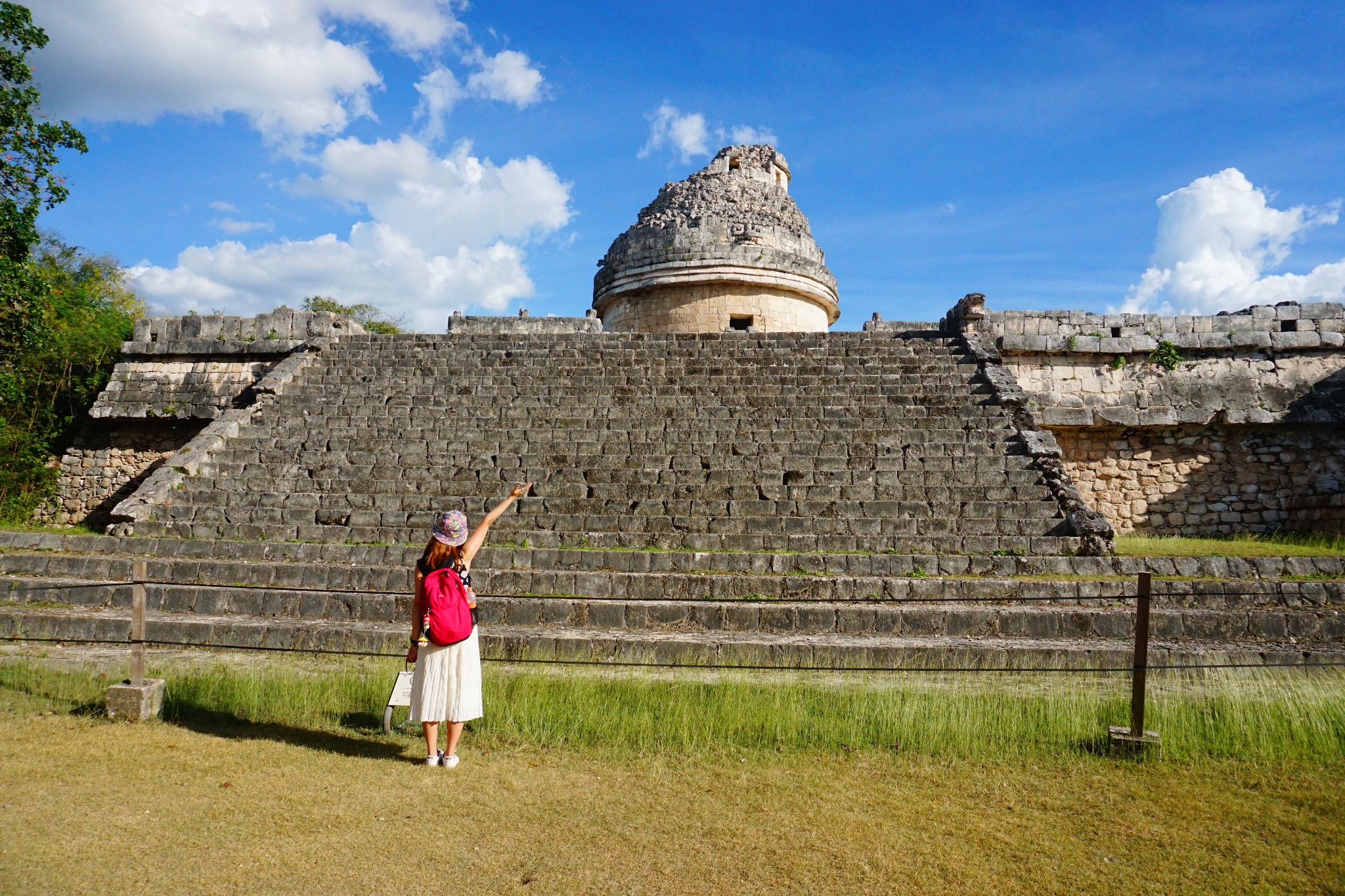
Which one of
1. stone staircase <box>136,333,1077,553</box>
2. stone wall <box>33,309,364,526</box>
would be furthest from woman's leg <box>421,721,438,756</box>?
stone wall <box>33,309,364,526</box>

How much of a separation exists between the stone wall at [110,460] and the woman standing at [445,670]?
410 inches

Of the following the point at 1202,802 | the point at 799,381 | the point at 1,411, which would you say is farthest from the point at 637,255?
the point at 1202,802

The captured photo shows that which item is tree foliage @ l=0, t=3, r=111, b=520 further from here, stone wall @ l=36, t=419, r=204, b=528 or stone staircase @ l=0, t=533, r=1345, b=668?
stone staircase @ l=0, t=533, r=1345, b=668

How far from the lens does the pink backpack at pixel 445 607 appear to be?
3998 mm

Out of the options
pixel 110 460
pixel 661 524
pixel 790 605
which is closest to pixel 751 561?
pixel 790 605

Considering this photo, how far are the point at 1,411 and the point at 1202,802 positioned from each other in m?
15.4

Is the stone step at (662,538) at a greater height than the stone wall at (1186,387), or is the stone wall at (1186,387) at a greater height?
the stone wall at (1186,387)

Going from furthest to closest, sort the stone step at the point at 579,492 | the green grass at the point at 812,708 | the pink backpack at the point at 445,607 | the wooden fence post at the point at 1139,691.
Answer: the stone step at the point at 579,492, the green grass at the point at 812,708, the wooden fence post at the point at 1139,691, the pink backpack at the point at 445,607

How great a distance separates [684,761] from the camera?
4.11 meters

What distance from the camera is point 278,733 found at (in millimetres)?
4527

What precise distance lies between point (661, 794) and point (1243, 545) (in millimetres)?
8603

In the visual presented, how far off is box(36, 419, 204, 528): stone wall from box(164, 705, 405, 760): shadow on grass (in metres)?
8.94

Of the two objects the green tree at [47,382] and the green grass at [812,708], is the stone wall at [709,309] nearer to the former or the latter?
the green tree at [47,382]

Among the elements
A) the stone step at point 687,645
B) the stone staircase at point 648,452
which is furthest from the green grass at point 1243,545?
the stone step at point 687,645
